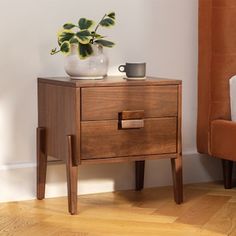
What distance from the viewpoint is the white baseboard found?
2.72 metres

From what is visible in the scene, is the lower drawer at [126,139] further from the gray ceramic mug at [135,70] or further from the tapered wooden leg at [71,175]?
the gray ceramic mug at [135,70]

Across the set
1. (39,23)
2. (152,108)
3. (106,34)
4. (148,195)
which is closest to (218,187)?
(148,195)

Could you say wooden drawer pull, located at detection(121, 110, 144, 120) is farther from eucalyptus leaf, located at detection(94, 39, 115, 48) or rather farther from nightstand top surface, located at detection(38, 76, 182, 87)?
eucalyptus leaf, located at detection(94, 39, 115, 48)

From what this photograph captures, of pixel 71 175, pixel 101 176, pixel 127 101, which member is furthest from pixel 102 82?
pixel 101 176

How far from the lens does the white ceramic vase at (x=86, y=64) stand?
8.38ft

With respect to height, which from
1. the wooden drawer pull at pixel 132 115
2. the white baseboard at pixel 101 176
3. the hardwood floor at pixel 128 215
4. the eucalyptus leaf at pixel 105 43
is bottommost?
the hardwood floor at pixel 128 215

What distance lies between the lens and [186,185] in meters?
3.06

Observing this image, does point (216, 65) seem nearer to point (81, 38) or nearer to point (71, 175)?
point (81, 38)

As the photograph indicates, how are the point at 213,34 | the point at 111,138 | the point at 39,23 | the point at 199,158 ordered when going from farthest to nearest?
the point at 199,158 < the point at 213,34 < the point at 39,23 < the point at 111,138

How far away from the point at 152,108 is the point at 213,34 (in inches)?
→ 22.7

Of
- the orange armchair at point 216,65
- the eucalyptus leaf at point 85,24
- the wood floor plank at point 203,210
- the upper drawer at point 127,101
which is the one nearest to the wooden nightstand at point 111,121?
the upper drawer at point 127,101

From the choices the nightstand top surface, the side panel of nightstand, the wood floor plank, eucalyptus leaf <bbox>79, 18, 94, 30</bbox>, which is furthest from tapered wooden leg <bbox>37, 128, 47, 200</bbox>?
the wood floor plank

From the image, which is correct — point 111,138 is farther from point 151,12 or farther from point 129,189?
point 151,12

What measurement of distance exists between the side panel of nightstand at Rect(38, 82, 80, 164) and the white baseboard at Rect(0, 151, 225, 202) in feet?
0.49
